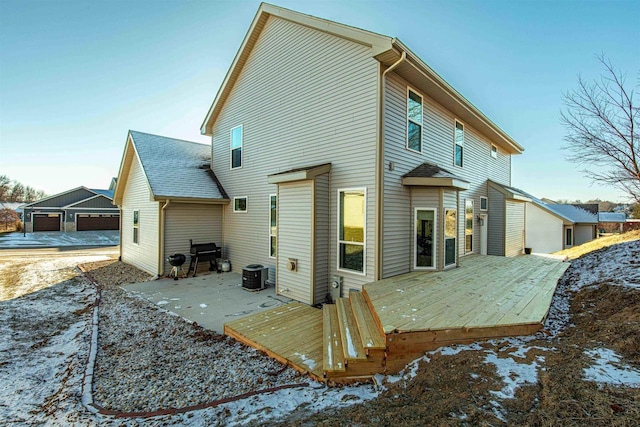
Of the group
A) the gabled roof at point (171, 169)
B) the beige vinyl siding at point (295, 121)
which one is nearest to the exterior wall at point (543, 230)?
the beige vinyl siding at point (295, 121)

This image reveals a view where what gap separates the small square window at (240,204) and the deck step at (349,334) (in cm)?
579

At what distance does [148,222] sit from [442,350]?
1090 cm

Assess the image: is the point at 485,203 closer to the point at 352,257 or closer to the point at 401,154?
the point at 401,154

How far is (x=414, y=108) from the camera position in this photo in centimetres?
726

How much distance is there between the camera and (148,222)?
10.5 m

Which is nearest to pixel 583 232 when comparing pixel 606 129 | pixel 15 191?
pixel 606 129

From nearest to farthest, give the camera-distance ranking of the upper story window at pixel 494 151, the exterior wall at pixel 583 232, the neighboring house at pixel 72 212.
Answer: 1. the upper story window at pixel 494 151
2. the exterior wall at pixel 583 232
3. the neighboring house at pixel 72 212

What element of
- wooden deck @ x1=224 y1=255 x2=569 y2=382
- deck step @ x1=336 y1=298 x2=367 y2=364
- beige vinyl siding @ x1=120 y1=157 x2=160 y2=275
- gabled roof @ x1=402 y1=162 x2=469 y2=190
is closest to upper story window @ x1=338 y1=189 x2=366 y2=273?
wooden deck @ x1=224 y1=255 x2=569 y2=382

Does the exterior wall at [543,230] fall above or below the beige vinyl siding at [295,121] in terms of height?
below

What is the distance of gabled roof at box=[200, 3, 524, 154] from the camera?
5840 mm

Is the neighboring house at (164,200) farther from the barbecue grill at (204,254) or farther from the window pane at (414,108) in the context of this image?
the window pane at (414,108)

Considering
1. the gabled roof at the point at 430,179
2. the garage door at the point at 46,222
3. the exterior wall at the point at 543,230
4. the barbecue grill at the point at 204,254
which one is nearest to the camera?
the gabled roof at the point at 430,179

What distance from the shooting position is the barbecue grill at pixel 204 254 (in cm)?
988

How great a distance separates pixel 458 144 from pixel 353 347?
8.47m
